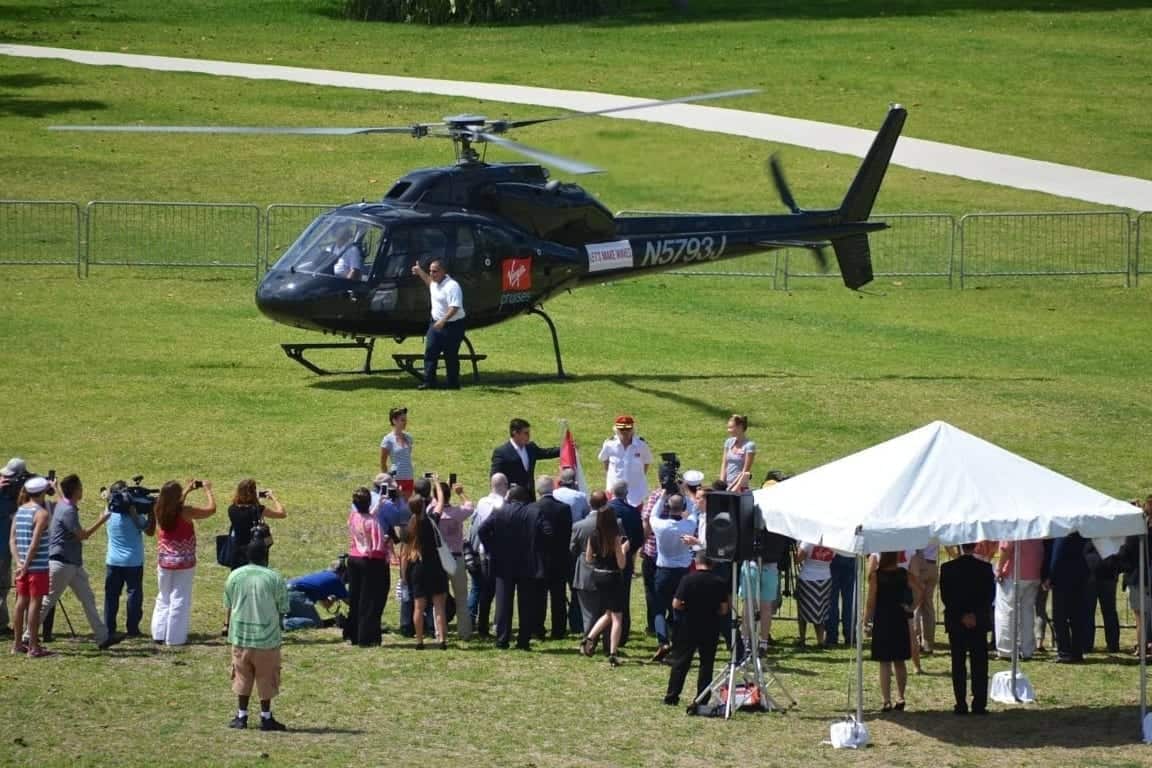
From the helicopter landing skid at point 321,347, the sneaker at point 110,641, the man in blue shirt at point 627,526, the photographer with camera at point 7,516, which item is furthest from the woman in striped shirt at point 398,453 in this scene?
the helicopter landing skid at point 321,347

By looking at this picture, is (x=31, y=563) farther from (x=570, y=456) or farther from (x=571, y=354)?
(x=571, y=354)

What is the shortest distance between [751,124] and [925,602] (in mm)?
29285

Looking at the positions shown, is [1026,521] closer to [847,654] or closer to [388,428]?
[847,654]

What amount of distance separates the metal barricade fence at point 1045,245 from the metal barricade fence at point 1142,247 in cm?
19

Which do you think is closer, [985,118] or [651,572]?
[651,572]

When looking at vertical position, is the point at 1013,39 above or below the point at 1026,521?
above

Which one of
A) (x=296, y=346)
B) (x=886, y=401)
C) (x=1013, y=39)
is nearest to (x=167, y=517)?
(x=296, y=346)

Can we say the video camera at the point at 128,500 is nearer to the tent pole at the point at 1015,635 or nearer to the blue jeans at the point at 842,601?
the blue jeans at the point at 842,601

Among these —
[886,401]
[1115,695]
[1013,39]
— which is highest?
[1013,39]

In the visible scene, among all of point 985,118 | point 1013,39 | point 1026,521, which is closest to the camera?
point 1026,521

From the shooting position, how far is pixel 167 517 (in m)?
15.7

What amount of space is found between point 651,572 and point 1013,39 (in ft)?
129

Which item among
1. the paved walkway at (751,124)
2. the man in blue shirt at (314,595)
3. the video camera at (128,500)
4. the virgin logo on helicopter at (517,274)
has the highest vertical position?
the paved walkway at (751,124)

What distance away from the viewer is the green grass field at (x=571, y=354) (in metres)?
14.2
